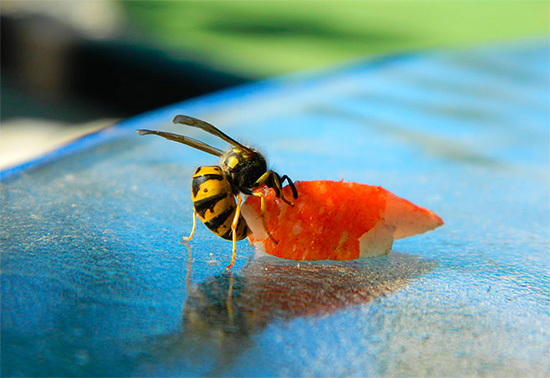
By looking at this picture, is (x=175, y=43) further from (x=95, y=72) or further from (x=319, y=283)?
(x=319, y=283)

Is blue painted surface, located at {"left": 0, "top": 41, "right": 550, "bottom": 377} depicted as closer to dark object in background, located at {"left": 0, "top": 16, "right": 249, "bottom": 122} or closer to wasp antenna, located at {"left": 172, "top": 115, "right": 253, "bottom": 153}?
wasp antenna, located at {"left": 172, "top": 115, "right": 253, "bottom": 153}

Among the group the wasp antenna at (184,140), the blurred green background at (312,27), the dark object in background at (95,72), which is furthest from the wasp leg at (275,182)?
the blurred green background at (312,27)

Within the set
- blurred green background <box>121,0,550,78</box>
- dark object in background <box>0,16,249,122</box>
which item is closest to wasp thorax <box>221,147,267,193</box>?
dark object in background <box>0,16,249,122</box>

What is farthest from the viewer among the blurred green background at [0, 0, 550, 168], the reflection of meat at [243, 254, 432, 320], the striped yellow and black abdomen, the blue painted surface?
the blurred green background at [0, 0, 550, 168]

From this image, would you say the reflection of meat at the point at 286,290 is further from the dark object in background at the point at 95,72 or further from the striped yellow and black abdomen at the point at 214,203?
the dark object in background at the point at 95,72

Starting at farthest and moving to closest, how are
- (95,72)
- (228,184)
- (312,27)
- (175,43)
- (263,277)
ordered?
(312,27), (175,43), (95,72), (228,184), (263,277)

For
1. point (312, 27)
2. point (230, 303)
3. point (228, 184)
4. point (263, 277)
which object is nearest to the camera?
point (230, 303)

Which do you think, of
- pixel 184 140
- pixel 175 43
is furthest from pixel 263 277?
pixel 175 43

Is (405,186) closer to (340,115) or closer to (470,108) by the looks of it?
(340,115)
